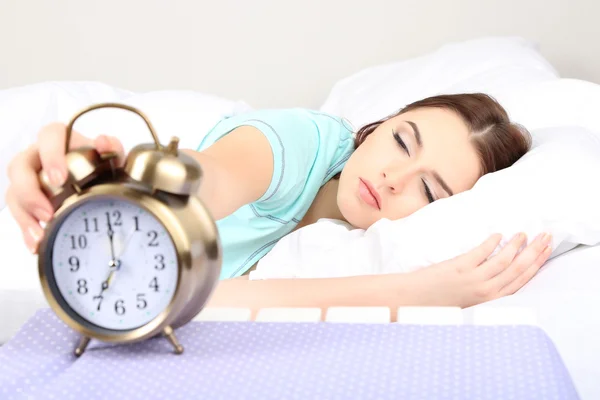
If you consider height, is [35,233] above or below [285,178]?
above

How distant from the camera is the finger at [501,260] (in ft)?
4.27

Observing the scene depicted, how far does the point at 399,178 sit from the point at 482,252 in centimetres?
25

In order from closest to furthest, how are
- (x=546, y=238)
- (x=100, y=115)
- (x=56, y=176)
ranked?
(x=56, y=176) → (x=546, y=238) → (x=100, y=115)

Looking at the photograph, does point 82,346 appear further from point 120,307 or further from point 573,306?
point 573,306

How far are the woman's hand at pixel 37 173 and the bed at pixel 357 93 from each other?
0.23 metres

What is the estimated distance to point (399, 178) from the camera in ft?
4.96

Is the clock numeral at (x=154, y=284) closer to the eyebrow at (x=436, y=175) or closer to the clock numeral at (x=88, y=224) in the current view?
the clock numeral at (x=88, y=224)

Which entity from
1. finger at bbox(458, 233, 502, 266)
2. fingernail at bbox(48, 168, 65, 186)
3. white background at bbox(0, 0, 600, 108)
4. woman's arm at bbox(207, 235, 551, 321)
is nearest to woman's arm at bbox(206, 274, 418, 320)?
woman's arm at bbox(207, 235, 551, 321)

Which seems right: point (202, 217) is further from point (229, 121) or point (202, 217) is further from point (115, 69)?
point (115, 69)

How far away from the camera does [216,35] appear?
9.16 ft

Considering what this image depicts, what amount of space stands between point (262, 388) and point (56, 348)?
25 cm

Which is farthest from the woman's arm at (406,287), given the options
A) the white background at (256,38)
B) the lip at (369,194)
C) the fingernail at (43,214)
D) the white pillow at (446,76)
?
the white background at (256,38)

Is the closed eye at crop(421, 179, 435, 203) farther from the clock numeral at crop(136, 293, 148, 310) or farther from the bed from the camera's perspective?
the clock numeral at crop(136, 293, 148, 310)

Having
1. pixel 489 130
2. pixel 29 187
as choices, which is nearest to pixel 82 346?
pixel 29 187
